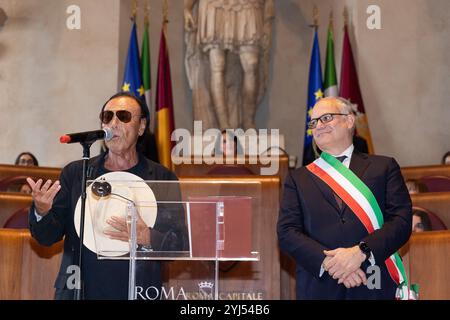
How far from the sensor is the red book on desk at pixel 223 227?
2.22 m

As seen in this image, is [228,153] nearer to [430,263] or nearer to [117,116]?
[430,263]

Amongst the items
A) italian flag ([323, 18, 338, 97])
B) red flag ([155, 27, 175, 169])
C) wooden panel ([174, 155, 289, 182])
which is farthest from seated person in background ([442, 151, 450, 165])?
red flag ([155, 27, 175, 169])

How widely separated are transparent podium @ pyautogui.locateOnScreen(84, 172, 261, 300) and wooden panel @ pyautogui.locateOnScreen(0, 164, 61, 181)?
403 cm

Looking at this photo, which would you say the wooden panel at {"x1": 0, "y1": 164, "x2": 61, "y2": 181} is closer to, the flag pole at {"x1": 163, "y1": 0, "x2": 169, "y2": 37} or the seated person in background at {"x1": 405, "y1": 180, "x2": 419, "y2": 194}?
the flag pole at {"x1": 163, "y1": 0, "x2": 169, "y2": 37}

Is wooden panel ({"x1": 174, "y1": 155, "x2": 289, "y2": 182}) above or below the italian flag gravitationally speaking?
below

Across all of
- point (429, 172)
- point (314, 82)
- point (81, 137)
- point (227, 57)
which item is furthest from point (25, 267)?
point (227, 57)

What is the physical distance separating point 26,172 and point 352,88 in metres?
3.52

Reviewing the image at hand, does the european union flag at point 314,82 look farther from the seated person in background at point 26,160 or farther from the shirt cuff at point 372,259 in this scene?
the shirt cuff at point 372,259

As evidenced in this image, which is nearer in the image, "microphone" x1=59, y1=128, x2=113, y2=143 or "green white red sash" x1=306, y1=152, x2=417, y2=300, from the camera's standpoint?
"microphone" x1=59, y1=128, x2=113, y2=143

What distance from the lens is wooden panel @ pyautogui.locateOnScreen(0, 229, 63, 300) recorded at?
3.38m

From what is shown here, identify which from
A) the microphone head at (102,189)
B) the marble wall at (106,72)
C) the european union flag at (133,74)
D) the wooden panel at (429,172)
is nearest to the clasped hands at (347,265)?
the microphone head at (102,189)

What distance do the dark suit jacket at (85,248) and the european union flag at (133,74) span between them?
4.87 metres

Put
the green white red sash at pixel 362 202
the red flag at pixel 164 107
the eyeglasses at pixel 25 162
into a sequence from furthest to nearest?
1. the red flag at pixel 164 107
2. the eyeglasses at pixel 25 162
3. the green white red sash at pixel 362 202

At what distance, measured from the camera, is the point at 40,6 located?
8.33 meters
